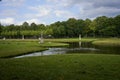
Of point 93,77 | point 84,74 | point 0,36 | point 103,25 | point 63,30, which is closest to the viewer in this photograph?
point 93,77

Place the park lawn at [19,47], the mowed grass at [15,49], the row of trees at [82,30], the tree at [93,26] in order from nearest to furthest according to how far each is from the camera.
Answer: the mowed grass at [15,49] → the park lawn at [19,47] → the row of trees at [82,30] → the tree at [93,26]

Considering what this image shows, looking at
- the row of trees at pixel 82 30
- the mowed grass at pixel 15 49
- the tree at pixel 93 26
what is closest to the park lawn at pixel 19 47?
the mowed grass at pixel 15 49

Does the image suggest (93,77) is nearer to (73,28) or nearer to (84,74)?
(84,74)

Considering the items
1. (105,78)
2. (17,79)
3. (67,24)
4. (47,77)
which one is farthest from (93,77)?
(67,24)

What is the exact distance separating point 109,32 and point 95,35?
27166 millimetres

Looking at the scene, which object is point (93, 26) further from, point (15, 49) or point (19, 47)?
point (15, 49)

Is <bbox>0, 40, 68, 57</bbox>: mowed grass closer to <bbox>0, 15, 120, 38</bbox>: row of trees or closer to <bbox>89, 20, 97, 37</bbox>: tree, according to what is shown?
<bbox>0, 15, 120, 38</bbox>: row of trees

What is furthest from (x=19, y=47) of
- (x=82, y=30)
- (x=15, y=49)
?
(x=82, y=30)

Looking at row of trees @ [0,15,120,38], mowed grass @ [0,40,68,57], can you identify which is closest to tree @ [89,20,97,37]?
row of trees @ [0,15,120,38]

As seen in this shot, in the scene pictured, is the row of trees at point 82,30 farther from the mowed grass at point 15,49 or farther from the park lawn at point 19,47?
the mowed grass at point 15,49

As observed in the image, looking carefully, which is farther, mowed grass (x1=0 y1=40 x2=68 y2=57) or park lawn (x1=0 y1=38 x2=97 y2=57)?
park lawn (x1=0 y1=38 x2=97 y2=57)

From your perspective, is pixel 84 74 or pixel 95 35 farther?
pixel 95 35

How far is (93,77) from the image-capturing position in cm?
1688

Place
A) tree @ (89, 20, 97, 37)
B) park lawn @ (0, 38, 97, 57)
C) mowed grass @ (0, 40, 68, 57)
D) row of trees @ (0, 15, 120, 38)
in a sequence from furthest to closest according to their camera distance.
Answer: tree @ (89, 20, 97, 37)
row of trees @ (0, 15, 120, 38)
park lawn @ (0, 38, 97, 57)
mowed grass @ (0, 40, 68, 57)
